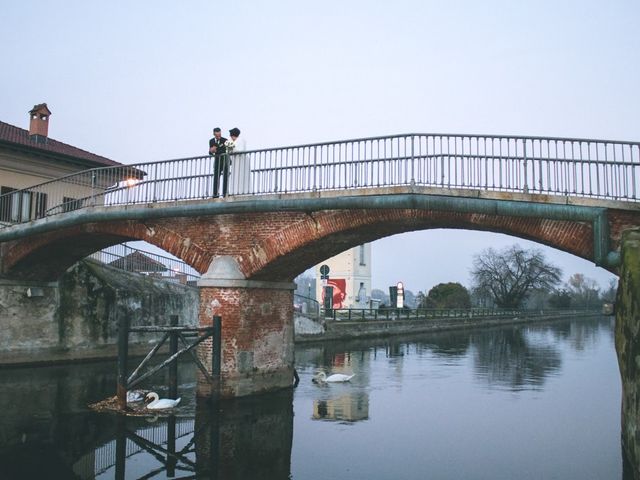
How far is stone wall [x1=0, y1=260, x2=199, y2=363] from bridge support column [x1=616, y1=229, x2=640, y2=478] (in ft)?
Result: 42.5

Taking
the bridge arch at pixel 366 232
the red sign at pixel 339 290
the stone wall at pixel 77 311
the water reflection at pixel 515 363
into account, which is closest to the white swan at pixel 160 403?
the bridge arch at pixel 366 232

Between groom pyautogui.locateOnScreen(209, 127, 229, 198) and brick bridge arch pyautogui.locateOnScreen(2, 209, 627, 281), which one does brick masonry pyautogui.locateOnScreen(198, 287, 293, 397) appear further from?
groom pyautogui.locateOnScreen(209, 127, 229, 198)

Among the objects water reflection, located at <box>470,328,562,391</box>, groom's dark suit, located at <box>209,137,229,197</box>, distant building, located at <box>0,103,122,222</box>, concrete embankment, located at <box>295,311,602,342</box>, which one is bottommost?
water reflection, located at <box>470,328,562,391</box>

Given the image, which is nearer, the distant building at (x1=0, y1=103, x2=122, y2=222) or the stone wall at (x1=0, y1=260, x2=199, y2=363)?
the stone wall at (x1=0, y1=260, x2=199, y2=363)

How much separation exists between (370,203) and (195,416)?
5275mm

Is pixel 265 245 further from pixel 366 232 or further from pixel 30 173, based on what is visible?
pixel 30 173

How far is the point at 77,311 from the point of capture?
20359mm

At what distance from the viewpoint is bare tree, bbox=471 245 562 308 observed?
7344 centimetres

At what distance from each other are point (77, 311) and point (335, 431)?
501 inches

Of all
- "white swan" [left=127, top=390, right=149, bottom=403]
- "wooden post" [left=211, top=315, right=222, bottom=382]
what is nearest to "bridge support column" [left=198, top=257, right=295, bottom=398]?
"wooden post" [left=211, top=315, right=222, bottom=382]

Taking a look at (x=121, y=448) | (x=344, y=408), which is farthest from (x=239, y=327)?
(x=121, y=448)

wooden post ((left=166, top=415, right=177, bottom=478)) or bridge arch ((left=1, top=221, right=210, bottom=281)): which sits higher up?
bridge arch ((left=1, top=221, right=210, bottom=281))

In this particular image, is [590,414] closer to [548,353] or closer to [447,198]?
[447,198]

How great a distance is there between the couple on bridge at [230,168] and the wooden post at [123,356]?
368 cm
